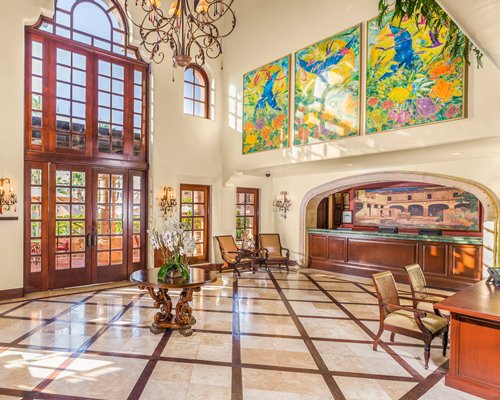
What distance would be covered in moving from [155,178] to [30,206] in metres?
2.42

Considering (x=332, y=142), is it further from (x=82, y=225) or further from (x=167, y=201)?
(x=82, y=225)

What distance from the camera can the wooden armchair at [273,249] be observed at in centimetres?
838

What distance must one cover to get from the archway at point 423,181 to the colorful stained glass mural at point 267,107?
6.60 ft

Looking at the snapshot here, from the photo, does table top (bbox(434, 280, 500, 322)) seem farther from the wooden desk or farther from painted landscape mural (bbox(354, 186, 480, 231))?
painted landscape mural (bbox(354, 186, 480, 231))

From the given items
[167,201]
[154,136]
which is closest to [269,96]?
[154,136]

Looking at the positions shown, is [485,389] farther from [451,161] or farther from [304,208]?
[304,208]

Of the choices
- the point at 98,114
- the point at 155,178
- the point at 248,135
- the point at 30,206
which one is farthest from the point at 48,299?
the point at 248,135

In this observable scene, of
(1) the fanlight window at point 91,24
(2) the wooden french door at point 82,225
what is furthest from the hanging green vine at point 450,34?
(2) the wooden french door at point 82,225

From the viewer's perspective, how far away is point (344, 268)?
26.8ft

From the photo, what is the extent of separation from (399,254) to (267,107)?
14.4ft

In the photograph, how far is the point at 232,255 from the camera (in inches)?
323

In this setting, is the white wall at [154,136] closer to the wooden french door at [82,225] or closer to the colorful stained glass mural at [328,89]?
the wooden french door at [82,225]

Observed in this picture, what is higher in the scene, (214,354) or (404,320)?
(404,320)

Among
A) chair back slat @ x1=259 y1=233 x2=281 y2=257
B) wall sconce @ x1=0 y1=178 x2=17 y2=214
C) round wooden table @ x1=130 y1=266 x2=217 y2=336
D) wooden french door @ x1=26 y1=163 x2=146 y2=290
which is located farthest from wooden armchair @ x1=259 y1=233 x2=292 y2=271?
wall sconce @ x1=0 y1=178 x2=17 y2=214
